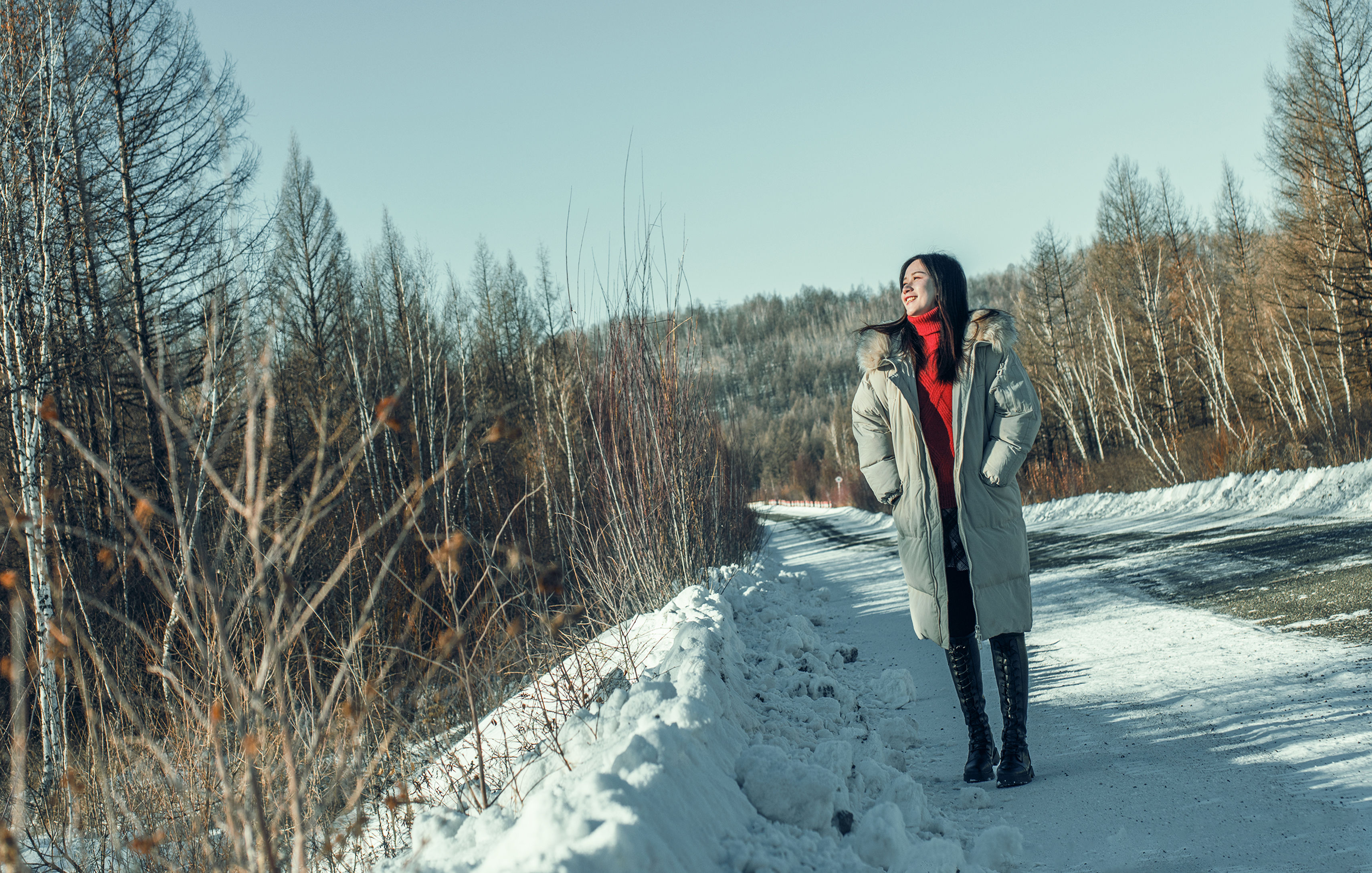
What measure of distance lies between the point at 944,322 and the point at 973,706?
1.39 m

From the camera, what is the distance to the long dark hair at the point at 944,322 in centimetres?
294

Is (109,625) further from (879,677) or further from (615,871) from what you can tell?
(615,871)

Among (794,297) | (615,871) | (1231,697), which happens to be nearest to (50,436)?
(615,871)

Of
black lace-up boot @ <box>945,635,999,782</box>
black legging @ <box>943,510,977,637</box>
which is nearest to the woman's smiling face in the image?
black legging @ <box>943,510,977,637</box>

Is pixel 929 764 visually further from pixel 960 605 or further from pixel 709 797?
pixel 709 797

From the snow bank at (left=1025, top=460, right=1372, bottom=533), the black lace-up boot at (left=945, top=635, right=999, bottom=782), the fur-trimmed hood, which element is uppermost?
the fur-trimmed hood

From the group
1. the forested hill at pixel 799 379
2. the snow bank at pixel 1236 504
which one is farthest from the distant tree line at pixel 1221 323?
the forested hill at pixel 799 379

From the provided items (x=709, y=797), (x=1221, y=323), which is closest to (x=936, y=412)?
(x=709, y=797)

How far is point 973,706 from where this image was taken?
2.87m

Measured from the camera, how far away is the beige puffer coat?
280 cm

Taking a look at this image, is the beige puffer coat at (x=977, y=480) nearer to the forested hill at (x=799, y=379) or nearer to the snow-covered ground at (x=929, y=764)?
the snow-covered ground at (x=929, y=764)

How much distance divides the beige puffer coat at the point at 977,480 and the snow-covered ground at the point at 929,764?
0.60 m

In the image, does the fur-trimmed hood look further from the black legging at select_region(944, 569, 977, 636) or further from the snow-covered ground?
the snow-covered ground

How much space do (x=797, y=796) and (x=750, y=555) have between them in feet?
31.6
